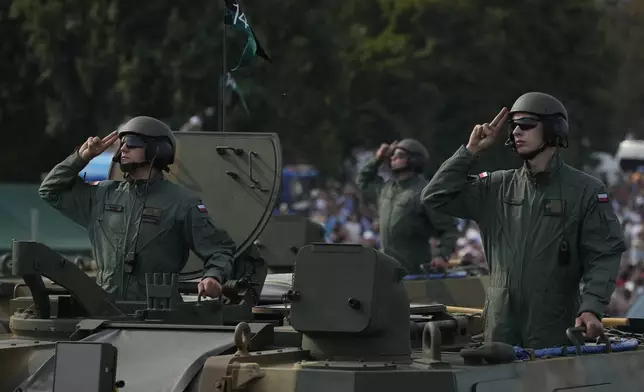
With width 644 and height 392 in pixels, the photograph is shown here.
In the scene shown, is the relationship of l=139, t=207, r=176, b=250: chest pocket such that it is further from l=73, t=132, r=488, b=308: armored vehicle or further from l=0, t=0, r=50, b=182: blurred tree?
l=0, t=0, r=50, b=182: blurred tree

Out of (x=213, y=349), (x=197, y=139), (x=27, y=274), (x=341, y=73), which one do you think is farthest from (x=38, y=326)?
(x=341, y=73)

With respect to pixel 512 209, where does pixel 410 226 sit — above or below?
below

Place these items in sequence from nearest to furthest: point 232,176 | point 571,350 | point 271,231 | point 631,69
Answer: point 571,350, point 232,176, point 271,231, point 631,69

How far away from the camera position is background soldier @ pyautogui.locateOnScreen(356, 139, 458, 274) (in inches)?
683

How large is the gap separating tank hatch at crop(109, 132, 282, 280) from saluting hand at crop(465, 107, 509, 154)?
7.84ft

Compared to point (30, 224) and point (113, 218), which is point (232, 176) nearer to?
point (113, 218)

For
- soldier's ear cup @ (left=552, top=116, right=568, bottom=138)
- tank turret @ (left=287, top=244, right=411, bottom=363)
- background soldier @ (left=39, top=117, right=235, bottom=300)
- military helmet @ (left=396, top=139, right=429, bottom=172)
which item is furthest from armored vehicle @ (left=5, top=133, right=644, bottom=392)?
military helmet @ (left=396, top=139, right=429, bottom=172)

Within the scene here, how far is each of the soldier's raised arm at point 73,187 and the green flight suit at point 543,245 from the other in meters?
2.26

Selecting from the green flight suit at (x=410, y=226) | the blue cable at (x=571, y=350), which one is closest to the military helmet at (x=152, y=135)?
the blue cable at (x=571, y=350)

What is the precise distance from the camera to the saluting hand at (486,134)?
9.16 meters

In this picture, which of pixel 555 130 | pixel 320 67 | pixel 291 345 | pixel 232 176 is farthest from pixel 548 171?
pixel 320 67

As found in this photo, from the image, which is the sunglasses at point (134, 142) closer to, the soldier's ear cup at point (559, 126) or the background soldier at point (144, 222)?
the background soldier at point (144, 222)

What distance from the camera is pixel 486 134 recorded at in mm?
9195

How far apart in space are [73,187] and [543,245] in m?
3.03
